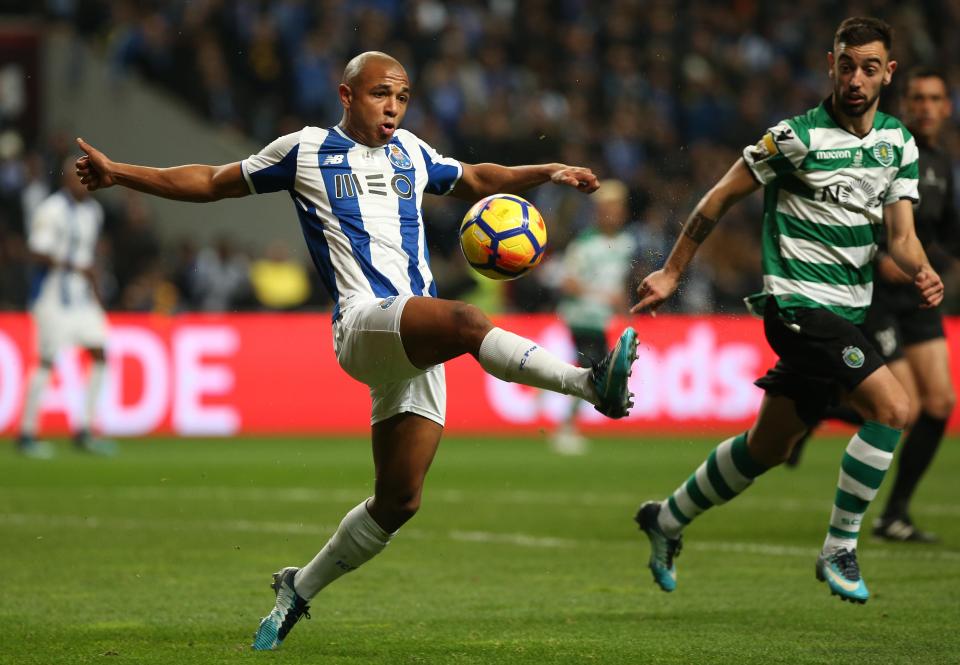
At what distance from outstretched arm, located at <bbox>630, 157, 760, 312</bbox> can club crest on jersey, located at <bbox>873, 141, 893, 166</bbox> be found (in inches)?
19.4

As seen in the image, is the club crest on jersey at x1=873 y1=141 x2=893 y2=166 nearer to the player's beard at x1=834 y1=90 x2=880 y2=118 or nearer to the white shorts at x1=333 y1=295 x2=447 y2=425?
the player's beard at x1=834 y1=90 x2=880 y2=118

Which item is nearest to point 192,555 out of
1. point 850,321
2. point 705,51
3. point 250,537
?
point 250,537

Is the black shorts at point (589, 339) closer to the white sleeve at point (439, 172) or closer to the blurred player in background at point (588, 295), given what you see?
the blurred player in background at point (588, 295)

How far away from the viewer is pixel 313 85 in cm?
1959

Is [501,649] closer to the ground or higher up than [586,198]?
closer to the ground

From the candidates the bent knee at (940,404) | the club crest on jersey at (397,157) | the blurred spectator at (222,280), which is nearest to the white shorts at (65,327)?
the blurred spectator at (222,280)

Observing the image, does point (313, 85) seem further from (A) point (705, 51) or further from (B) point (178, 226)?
(A) point (705, 51)

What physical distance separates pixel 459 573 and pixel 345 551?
2044 mm

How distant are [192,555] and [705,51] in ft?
49.4

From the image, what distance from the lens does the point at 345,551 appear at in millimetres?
5750

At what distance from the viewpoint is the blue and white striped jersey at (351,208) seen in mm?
5680

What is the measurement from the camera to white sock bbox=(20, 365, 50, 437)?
14.0 meters

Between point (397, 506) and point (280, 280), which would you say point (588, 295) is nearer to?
point (280, 280)

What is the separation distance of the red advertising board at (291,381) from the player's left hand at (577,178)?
923cm
